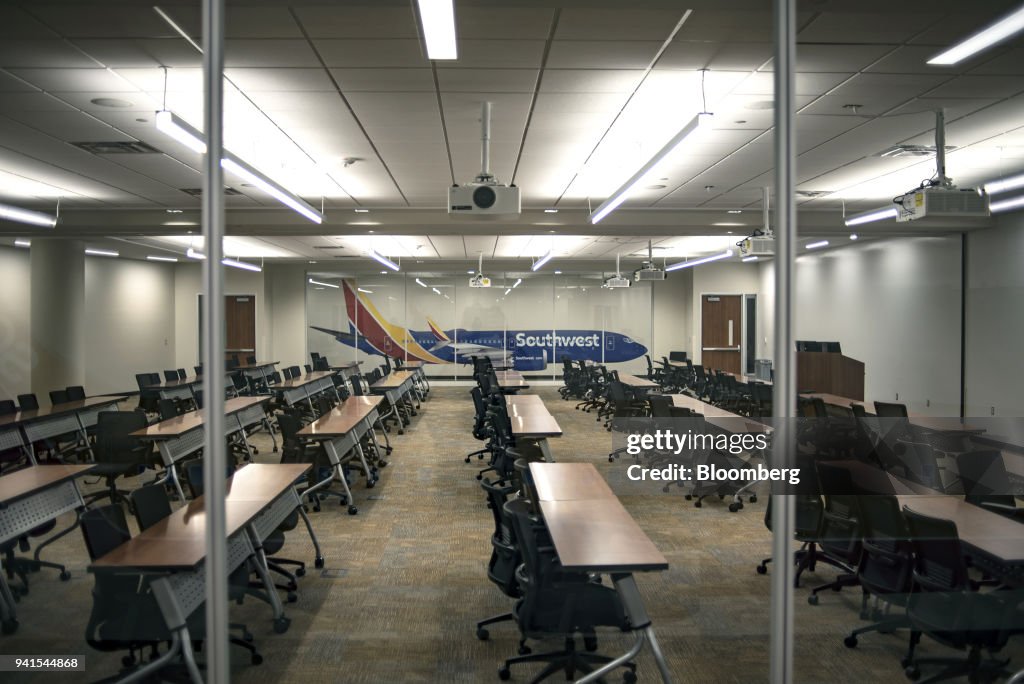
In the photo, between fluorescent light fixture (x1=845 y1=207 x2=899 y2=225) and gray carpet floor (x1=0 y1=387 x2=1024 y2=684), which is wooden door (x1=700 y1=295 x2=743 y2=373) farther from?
gray carpet floor (x1=0 y1=387 x2=1024 y2=684)

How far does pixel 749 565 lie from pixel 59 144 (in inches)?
285

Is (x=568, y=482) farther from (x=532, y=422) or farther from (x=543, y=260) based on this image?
(x=543, y=260)

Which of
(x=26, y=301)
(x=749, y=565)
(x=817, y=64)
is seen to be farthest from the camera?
(x=26, y=301)

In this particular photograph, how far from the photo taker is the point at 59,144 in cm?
629

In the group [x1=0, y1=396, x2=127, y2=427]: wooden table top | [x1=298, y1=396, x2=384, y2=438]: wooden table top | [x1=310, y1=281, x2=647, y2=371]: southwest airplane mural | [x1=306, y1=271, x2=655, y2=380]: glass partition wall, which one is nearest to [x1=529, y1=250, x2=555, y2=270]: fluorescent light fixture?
[x1=306, y1=271, x2=655, y2=380]: glass partition wall

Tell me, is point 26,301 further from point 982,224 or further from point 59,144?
point 982,224

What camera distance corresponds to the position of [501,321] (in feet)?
63.2

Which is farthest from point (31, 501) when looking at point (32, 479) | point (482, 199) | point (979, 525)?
point (979, 525)

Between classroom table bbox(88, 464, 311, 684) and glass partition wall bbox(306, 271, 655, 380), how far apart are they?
1504cm

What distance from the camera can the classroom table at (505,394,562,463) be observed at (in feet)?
22.0

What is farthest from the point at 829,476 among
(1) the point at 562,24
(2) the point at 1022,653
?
(1) the point at 562,24

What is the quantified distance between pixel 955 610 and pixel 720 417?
11.8ft

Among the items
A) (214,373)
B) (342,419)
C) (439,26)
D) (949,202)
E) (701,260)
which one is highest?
(701,260)

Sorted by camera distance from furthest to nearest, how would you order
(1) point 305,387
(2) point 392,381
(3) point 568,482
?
(2) point 392,381, (1) point 305,387, (3) point 568,482
